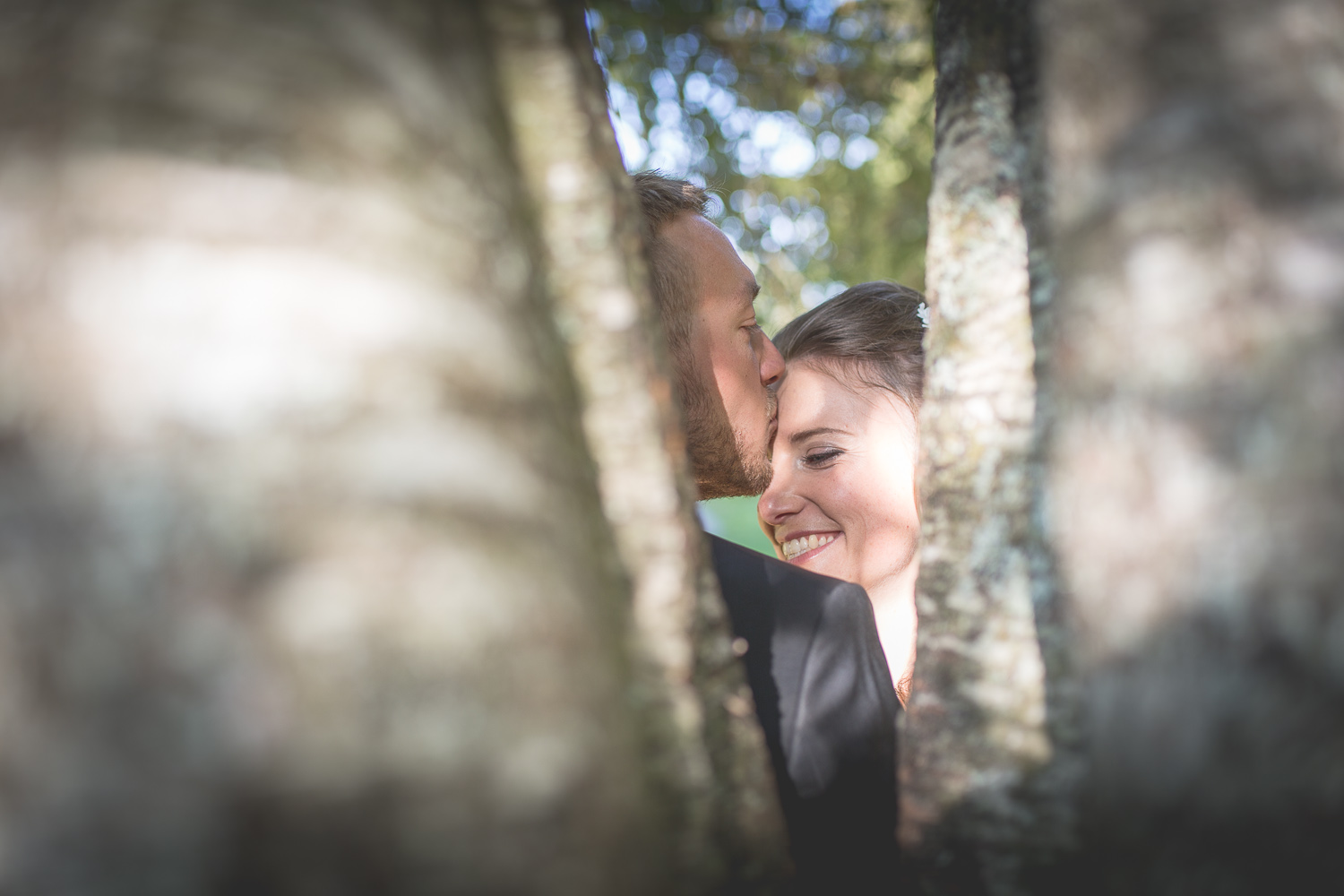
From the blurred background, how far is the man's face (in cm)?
72

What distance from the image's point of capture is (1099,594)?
0.94 meters

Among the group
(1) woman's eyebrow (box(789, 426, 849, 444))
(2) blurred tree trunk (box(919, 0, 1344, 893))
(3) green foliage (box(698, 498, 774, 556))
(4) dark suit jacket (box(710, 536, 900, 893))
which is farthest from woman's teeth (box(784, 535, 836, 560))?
(3) green foliage (box(698, 498, 774, 556))

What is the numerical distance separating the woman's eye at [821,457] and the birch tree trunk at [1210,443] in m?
2.49

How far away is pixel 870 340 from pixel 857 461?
1.82 ft

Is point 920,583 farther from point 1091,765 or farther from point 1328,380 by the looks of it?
point 1328,380

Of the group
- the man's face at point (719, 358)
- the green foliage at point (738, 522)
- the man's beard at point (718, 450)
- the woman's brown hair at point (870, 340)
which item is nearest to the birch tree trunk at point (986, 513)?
the man's beard at point (718, 450)

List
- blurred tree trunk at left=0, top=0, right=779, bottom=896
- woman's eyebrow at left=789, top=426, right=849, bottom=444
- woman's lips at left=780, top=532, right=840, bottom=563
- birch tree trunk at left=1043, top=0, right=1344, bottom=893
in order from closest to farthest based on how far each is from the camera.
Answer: blurred tree trunk at left=0, top=0, right=779, bottom=896
birch tree trunk at left=1043, top=0, right=1344, bottom=893
woman's eyebrow at left=789, top=426, right=849, bottom=444
woman's lips at left=780, top=532, right=840, bottom=563

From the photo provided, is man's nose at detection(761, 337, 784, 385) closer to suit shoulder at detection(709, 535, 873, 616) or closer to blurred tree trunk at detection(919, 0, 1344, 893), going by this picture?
suit shoulder at detection(709, 535, 873, 616)

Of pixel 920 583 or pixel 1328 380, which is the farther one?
pixel 920 583

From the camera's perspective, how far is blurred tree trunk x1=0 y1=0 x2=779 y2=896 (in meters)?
0.70

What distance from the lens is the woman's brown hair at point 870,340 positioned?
3596mm

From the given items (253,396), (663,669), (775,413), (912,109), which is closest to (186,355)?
(253,396)

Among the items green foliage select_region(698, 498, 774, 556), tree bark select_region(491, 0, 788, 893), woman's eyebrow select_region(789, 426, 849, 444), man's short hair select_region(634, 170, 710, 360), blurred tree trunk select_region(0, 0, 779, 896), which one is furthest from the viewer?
green foliage select_region(698, 498, 774, 556)

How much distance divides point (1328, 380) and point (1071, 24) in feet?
1.65
